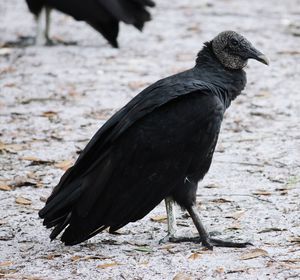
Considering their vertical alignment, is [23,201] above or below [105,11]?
below

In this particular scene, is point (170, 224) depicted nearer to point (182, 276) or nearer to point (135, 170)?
point (135, 170)

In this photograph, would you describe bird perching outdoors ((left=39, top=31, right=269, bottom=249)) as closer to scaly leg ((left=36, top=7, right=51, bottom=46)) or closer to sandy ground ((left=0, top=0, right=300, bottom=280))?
sandy ground ((left=0, top=0, right=300, bottom=280))

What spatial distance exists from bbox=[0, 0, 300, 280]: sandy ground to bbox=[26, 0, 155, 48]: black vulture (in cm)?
26

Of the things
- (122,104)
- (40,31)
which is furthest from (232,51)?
(40,31)

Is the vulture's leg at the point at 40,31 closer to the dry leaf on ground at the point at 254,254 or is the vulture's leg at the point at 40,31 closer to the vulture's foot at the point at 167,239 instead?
the vulture's foot at the point at 167,239

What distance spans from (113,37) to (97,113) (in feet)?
6.65

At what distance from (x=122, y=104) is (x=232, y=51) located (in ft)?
8.66

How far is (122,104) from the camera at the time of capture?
7.12 metres

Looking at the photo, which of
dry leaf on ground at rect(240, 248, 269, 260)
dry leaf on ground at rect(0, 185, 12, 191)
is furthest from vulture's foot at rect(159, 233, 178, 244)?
dry leaf on ground at rect(0, 185, 12, 191)

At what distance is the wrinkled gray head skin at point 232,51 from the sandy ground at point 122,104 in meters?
0.85

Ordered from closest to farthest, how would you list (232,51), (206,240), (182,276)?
(182,276) → (206,240) → (232,51)

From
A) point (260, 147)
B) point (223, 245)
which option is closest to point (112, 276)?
point (223, 245)

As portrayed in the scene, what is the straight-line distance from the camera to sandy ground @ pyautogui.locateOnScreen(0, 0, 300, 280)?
410cm

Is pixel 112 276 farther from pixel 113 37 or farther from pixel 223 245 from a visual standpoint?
pixel 113 37
